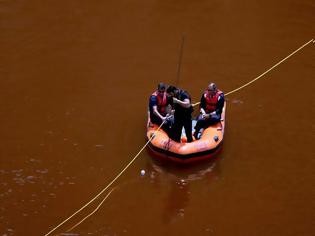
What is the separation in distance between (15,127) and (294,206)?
6.01m

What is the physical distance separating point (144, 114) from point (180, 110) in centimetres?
216

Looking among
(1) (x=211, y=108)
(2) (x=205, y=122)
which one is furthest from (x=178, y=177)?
(1) (x=211, y=108)

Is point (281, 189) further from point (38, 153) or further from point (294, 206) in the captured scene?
point (38, 153)

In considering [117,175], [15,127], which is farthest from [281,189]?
[15,127]

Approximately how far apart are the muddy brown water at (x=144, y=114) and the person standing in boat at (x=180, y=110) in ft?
2.49

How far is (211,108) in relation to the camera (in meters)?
11.0

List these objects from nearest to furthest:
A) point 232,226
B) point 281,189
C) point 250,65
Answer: point 232,226, point 281,189, point 250,65

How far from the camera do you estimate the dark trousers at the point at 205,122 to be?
10797 mm

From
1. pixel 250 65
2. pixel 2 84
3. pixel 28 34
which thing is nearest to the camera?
pixel 2 84

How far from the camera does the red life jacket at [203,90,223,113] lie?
1083 cm

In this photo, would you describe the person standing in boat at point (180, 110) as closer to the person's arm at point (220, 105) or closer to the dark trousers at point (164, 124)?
the dark trousers at point (164, 124)

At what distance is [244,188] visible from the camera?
33.5ft

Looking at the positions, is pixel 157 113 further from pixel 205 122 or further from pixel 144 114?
pixel 144 114

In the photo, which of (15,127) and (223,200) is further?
(15,127)
